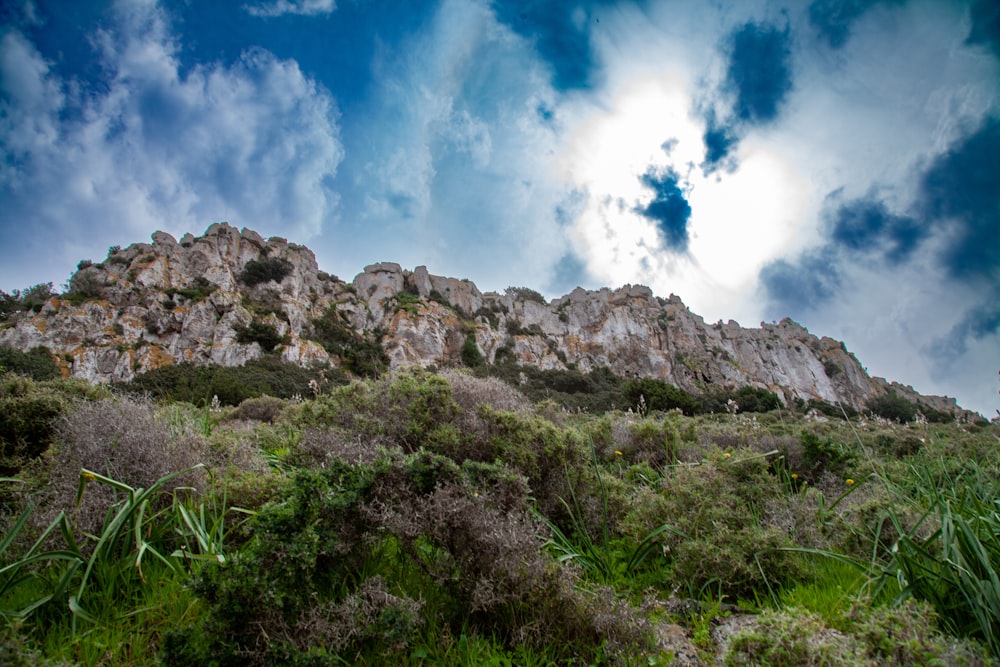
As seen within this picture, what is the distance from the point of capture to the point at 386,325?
4088 cm

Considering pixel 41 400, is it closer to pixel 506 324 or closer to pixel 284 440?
pixel 284 440

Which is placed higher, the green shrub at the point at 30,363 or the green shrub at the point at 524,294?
the green shrub at the point at 524,294

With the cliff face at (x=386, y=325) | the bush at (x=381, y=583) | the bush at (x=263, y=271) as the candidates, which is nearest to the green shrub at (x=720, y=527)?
the bush at (x=381, y=583)

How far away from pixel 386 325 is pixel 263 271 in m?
11.5

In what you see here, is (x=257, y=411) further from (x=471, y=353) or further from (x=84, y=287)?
(x=471, y=353)

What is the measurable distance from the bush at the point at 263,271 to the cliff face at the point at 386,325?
28 cm

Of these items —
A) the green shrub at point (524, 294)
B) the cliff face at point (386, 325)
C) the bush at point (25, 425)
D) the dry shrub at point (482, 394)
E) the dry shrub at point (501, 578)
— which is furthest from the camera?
the green shrub at point (524, 294)

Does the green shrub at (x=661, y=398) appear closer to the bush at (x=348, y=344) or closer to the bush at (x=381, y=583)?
the bush at (x=348, y=344)

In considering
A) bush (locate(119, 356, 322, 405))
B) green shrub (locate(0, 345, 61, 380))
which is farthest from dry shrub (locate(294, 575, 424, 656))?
green shrub (locate(0, 345, 61, 380))

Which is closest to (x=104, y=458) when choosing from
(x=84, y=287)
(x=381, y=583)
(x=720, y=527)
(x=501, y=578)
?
(x=381, y=583)

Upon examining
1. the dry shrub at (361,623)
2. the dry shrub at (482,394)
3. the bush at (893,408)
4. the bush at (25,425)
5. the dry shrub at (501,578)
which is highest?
the bush at (893,408)

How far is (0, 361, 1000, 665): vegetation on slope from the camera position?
5.02 ft

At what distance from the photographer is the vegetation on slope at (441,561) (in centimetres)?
Answer: 153

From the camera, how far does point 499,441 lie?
3.44 metres
